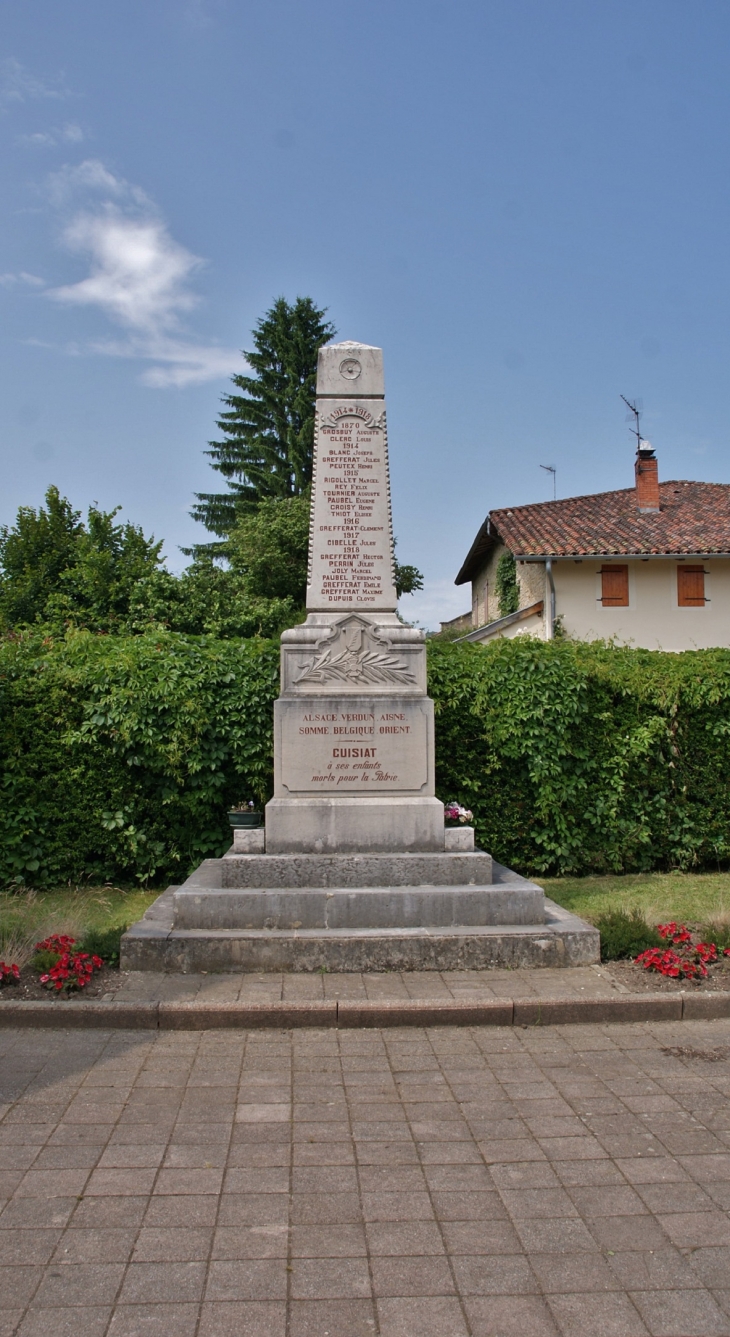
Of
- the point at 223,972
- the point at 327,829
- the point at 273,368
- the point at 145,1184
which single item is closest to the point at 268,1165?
the point at 145,1184

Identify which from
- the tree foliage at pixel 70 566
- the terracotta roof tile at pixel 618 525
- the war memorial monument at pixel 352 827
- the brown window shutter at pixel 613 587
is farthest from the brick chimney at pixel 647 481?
the war memorial monument at pixel 352 827

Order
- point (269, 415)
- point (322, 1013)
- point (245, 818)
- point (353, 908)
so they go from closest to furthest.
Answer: point (322, 1013) < point (353, 908) < point (245, 818) < point (269, 415)

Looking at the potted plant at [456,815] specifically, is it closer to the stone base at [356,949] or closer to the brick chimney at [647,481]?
the stone base at [356,949]

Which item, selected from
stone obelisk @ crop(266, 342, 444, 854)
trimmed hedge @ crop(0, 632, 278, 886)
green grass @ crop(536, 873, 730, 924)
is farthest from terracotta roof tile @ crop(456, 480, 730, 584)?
stone obelisk @ crop(266, 342, 444, 854)

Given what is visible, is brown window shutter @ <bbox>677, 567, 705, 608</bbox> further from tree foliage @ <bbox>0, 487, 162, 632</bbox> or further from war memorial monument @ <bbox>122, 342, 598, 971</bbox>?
war memorial monument @ <bbox>122, 342, 598, 971</bbox>

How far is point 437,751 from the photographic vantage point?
32.0ft

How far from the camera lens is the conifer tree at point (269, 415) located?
37.4 metres

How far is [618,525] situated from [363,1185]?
75.8ft

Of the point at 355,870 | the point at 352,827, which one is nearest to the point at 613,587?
the point at 352,827

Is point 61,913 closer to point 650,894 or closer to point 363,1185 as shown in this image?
point 363,1185

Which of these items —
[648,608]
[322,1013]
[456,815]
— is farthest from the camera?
[648,608]

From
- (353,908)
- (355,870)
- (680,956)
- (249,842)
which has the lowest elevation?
(680,956)

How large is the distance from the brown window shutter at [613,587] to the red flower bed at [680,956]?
1780 centimetres

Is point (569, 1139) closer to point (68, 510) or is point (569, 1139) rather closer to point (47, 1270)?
point (47, 1270)
